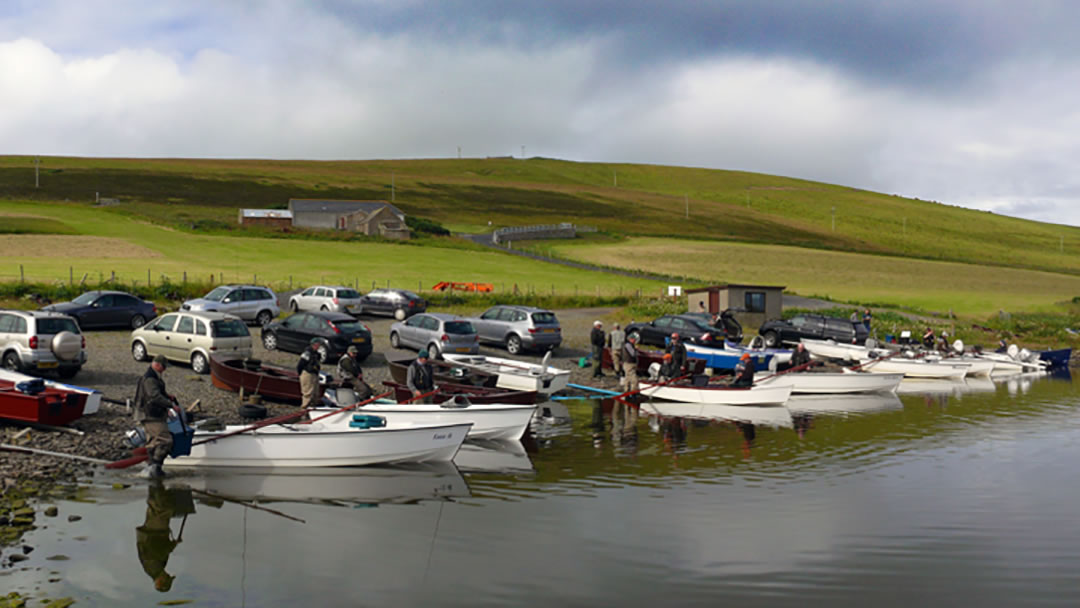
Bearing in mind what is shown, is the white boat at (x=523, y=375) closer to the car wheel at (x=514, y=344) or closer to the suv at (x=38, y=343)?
the car wheel at (x=514, y=344)

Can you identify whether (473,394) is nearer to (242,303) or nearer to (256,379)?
(256,379)

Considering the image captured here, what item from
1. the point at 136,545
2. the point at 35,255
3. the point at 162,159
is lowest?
the point at 136,545

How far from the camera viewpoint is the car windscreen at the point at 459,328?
99.3ft

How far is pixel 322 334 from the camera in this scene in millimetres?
28516

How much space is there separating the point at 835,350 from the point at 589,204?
11835cm

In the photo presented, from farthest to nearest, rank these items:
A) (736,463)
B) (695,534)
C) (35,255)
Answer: (35,255) → (736,463) → (695,534)

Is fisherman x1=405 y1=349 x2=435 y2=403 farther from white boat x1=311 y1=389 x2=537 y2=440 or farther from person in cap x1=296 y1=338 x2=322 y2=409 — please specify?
person in cap x1=296 y1=338 x2=322 y2=409

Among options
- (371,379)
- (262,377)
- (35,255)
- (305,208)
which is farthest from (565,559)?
(305,208)

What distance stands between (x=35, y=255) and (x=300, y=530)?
193 ft

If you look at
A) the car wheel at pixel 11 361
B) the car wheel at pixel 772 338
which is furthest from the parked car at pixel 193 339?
the car wheel at pixel 772 338

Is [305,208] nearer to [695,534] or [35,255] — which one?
[35,255]

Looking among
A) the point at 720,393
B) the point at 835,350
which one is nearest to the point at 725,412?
the point at 720,393

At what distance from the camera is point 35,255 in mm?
61906

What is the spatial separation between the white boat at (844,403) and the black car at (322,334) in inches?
560
